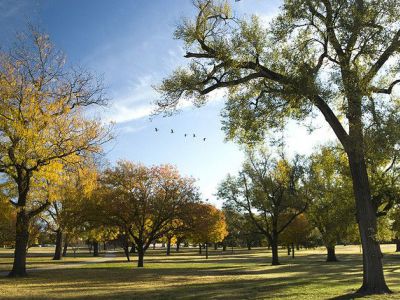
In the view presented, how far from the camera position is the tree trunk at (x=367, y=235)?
1727 centimetres

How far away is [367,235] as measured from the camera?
57.8 feet

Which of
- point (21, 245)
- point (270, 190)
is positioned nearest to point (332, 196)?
point (270, 190)

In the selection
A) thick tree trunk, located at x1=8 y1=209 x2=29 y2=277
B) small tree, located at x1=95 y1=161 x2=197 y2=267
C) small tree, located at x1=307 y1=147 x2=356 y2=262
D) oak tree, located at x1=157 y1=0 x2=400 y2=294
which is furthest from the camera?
small tree, located at x1=95 y1=161 x2=197 y2=267

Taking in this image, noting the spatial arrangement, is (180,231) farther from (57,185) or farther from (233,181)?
(57,185)

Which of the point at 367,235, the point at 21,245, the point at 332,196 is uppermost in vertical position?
the point at 332,196

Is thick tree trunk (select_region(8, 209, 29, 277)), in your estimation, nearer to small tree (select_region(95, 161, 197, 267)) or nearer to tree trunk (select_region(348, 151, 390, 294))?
small tree (select_region(95, 161, 197, 267))

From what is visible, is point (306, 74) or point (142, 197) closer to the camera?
point (306, 74)

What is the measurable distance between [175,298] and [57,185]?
1381cm

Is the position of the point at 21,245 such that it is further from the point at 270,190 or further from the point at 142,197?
the point at 270,190

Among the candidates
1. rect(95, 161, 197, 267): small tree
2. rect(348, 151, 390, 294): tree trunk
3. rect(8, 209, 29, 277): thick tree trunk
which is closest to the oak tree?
rect(348, 151, 390, 294): tree trunk

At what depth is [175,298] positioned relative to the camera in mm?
17047

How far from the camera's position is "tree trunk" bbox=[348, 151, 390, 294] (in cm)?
1727

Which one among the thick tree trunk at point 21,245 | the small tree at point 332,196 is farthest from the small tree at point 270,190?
the thick tree trunk at point 21,245

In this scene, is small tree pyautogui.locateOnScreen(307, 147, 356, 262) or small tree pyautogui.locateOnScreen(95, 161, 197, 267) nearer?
small tree pyautogui.locateOnScreen(307, 147, 356, 262)
